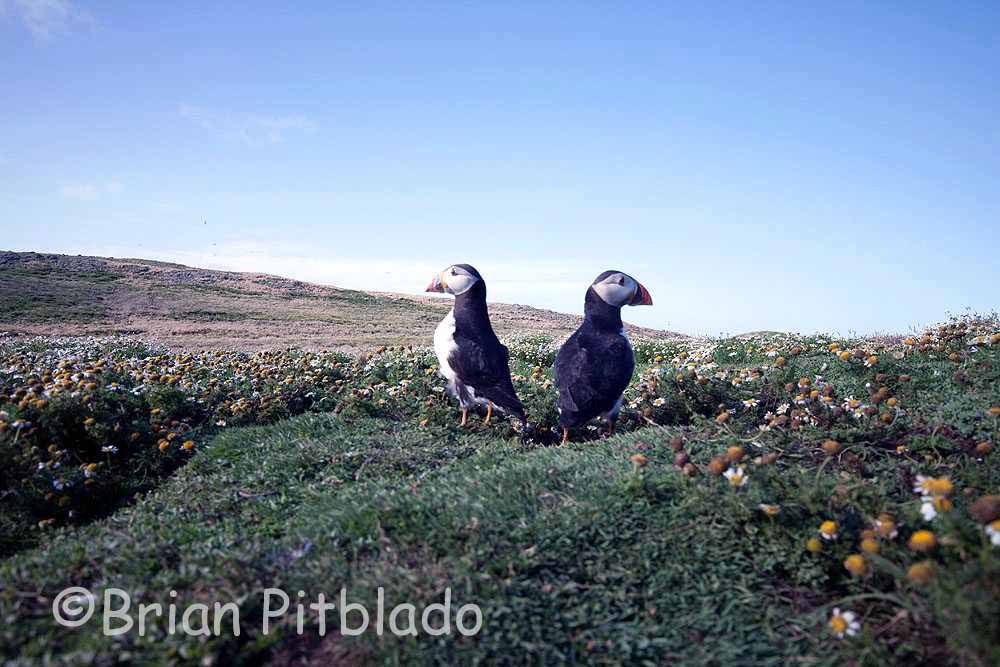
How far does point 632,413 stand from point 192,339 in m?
18.1

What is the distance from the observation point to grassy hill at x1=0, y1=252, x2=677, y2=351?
22031mm

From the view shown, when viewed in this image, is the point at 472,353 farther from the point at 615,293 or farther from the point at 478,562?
the point at 478,562

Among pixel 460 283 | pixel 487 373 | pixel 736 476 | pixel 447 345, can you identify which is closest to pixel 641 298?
pixel 487 373

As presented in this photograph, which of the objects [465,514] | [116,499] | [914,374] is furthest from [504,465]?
[914,374]

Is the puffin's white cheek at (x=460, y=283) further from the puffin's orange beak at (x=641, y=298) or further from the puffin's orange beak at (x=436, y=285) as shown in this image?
the puffin's orange beak at (x=641, y=298)

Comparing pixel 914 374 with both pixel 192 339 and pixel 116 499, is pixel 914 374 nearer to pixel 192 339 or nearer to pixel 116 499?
pixel 116 499

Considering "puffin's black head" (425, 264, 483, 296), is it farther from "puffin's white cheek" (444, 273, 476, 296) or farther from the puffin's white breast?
the puffin's white breast

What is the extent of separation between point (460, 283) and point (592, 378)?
1.53 metres

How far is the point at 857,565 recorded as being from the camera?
8.75 feet

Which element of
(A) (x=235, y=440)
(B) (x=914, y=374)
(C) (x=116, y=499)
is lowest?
(C) (x=116, y=499)

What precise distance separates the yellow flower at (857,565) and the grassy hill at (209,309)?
46.2ft

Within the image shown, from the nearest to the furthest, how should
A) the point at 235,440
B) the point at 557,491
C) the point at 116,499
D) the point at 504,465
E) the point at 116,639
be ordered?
the point at 116,639 < the point at 557,491 < the point at 504,465 < the point at 116,499 < the point at 235,440

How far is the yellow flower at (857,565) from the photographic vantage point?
8.75ft

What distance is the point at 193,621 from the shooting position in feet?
8.55
